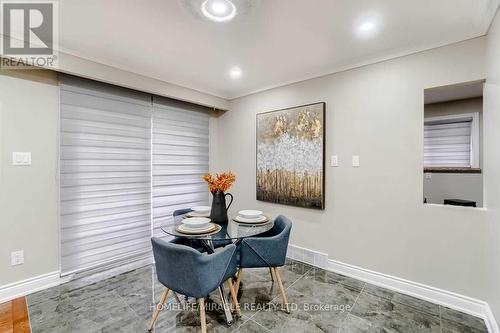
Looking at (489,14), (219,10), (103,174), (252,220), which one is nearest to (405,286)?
(252,220)

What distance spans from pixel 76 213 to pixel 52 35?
1.78m

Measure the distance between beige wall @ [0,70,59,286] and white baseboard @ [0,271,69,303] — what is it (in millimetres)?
44

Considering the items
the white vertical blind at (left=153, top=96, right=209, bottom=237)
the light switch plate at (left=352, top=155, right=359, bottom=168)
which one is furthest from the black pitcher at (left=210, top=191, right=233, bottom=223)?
the light switch plate at (left=352, top=155, right=359, bottom=168)

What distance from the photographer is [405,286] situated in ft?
7.80

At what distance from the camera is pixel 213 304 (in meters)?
2.18

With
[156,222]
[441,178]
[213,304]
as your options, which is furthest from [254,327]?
[441,178]

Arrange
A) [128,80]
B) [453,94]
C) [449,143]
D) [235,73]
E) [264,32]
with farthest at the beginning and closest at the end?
[449,143] < [453,94] < [235,73] < [128,80] < [264,32]

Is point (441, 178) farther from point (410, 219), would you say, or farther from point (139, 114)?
point (139, 114)

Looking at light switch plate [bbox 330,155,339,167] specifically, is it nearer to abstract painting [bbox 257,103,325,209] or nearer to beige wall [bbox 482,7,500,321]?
abstract painting [bbox 257,103,325,209]

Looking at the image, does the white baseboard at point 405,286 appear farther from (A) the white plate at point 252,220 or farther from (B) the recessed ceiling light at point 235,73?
(B) the recessed ceiling light at point 235,73

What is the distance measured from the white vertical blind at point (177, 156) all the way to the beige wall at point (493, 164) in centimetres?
338

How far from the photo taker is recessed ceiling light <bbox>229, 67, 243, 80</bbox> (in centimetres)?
291

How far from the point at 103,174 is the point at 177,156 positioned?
105cm

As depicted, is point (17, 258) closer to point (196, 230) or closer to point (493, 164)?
point (196, 230)
